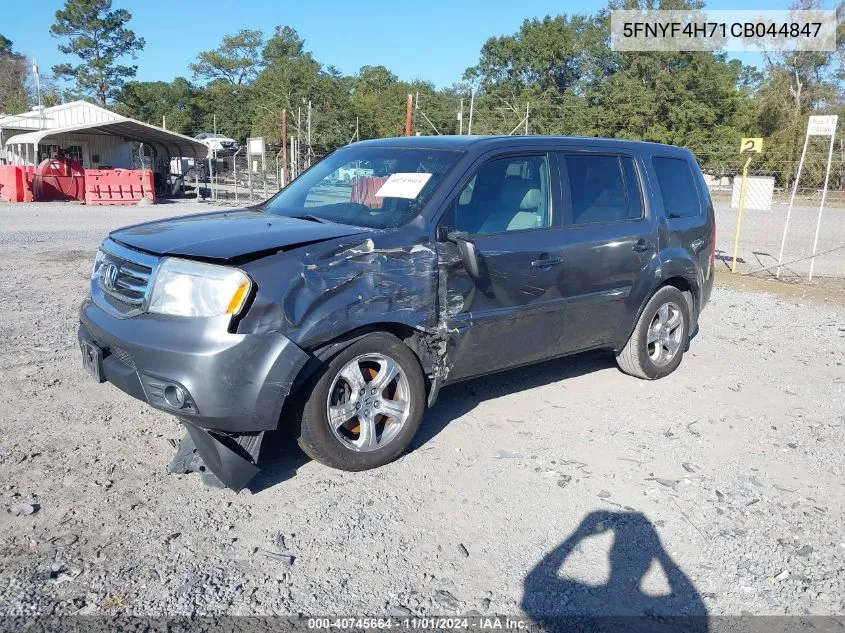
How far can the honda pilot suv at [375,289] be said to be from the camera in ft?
11.9

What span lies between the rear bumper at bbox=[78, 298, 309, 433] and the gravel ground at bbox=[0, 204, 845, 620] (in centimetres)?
52

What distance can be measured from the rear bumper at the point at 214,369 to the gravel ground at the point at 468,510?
1.71 ft

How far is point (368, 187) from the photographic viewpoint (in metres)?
4.87

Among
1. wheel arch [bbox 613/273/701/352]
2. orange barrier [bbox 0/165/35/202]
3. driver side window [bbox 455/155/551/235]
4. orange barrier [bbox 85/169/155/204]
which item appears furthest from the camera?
orange barrier [bbox 85/169/155/204]

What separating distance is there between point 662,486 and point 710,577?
0.89 m

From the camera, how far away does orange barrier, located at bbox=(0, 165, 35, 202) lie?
25.8 meters

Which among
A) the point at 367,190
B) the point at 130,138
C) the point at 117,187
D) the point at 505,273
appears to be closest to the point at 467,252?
the point at 505,273

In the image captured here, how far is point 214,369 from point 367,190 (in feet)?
5.93

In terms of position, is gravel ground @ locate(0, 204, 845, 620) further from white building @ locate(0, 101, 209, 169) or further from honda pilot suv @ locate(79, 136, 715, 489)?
white building @ locate(0, 101, 209, 169)

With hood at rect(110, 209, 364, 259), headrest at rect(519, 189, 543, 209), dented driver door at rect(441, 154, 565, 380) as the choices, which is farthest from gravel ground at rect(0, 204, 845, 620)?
headrest at rect(519, 189, 543, 209)

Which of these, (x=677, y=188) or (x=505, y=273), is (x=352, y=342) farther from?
(x=677, y=188)

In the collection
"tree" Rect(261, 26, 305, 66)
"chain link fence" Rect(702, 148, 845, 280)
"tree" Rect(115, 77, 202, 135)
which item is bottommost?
"chain link fence" Rect(702, 148, 845, 280)

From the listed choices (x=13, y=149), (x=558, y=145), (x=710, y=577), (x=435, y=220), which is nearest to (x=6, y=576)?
(x=435, y=220)

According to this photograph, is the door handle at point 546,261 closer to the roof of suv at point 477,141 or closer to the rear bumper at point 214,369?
the roof of suv at point 477,141
